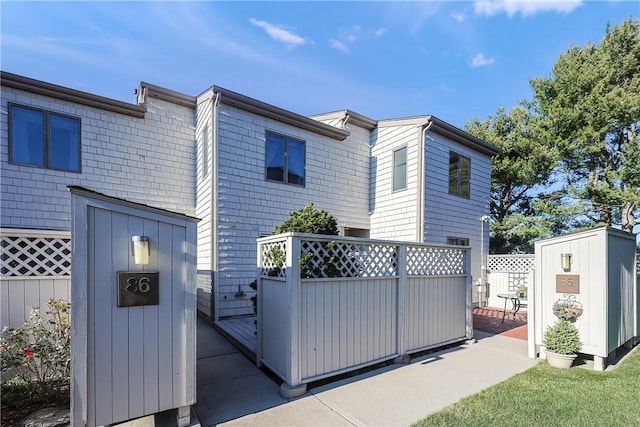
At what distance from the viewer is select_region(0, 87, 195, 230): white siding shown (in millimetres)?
6469

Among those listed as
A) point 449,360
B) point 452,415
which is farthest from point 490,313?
point 452,415

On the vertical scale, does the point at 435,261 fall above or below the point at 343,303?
above

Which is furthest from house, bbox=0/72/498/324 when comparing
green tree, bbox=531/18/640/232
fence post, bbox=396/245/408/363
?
green tree, bbox=531/18/640/232

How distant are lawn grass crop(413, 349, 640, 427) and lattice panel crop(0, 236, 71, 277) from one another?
4.54m

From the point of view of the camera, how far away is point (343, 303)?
4.21 m

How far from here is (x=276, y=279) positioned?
411 cm

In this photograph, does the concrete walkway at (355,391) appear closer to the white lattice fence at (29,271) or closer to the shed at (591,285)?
the shed at (591,285)

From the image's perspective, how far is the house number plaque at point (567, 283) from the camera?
492cm

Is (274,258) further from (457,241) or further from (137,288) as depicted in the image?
(457,241)

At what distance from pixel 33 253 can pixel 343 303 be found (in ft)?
12.9

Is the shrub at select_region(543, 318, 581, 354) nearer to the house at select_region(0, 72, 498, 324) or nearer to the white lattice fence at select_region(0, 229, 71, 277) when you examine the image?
the house at select_region(0, 72, 498, 324)

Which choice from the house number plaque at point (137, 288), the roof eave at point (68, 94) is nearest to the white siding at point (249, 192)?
the roof eave at point (68, 94)

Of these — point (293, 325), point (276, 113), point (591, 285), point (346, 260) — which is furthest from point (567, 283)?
point (276, 113)

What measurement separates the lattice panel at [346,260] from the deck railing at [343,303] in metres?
0.01
